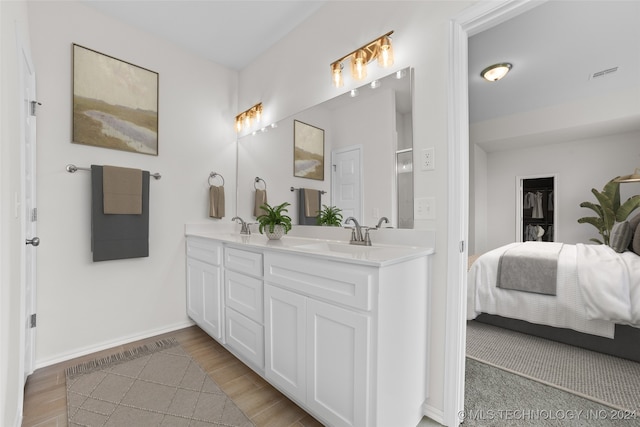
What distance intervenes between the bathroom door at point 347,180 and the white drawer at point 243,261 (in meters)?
0.69

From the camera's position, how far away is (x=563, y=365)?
6.39ft

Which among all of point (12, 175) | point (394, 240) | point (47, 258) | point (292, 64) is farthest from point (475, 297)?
point (47, 258)

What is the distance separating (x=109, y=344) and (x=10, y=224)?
5.15ft

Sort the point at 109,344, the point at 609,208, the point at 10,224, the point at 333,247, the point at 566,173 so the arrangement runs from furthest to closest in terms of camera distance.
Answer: the point at 566,173, the point at 609,208, the point at 109,344, the point at 333,247, the point at 10,224

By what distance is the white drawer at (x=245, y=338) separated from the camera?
1.70 m

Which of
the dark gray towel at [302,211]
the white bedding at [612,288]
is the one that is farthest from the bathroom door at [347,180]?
the white bedding at [612,288]

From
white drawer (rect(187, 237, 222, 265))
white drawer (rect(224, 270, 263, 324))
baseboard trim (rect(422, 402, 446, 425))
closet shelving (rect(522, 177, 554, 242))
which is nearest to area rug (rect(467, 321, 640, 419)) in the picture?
baseboard trim (rect(422, 402, 446, 425))

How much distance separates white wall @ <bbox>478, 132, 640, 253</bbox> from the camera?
169 inches

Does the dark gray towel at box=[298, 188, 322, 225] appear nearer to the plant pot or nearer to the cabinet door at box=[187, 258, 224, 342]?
the plant pot

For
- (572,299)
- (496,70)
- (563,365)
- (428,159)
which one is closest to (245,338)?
(428,159)

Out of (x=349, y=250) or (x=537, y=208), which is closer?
(x=349, y=250)

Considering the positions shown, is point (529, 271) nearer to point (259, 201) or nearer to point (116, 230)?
point (259, 201)

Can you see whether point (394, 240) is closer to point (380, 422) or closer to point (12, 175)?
point (380, 422)

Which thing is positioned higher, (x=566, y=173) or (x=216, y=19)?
(x=216, y=19)
